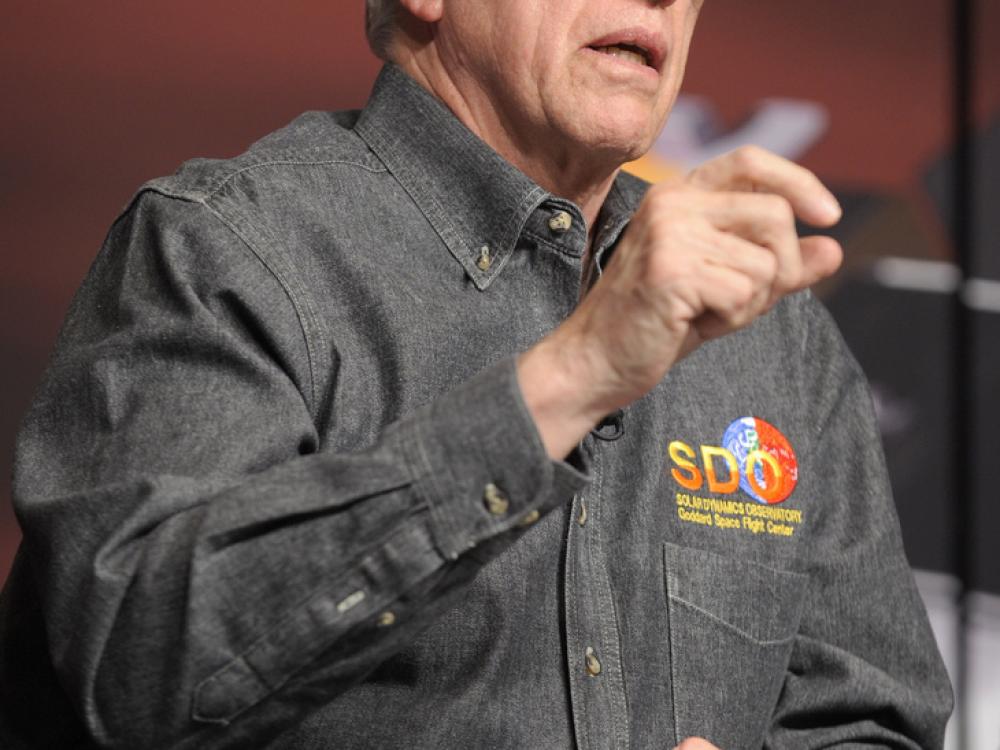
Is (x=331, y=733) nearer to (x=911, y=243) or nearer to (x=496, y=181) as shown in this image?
(x=496, y=181)

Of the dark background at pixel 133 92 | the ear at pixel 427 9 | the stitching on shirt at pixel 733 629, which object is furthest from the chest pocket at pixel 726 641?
the dark background at pixel 133 92

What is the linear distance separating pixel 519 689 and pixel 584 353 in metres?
0.37

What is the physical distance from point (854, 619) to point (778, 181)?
65 centimetres

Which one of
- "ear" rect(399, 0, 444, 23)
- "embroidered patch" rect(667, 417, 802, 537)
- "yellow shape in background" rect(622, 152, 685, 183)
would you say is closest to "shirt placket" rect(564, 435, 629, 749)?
"embroidered patch" rect(667, 417, 802, 537)

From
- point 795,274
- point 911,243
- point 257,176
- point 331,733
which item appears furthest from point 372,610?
point 911,243

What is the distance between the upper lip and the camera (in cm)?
139

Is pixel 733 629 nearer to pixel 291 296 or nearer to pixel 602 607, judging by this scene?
pixel 602 607

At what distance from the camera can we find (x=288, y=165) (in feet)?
4.40

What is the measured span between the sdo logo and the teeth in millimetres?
374

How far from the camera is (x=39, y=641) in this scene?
1.25 meters

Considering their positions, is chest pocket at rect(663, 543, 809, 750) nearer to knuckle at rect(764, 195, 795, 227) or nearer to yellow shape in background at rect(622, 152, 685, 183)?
knuckle at rect(764, 195, 795, 227)

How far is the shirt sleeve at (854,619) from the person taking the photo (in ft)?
4.81

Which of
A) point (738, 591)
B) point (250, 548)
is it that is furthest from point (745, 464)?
point (250, 548)

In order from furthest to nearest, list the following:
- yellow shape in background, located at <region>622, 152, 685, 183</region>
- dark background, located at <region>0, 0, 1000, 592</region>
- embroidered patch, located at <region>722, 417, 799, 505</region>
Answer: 1. yellow shape in background, located at <region>622, 152, 685, 183</region>
2. dark background, located at <region>0, 0, 1000, 592</region>
3. embroidered patch, located at <region>722, 417, 799, 505</region>
